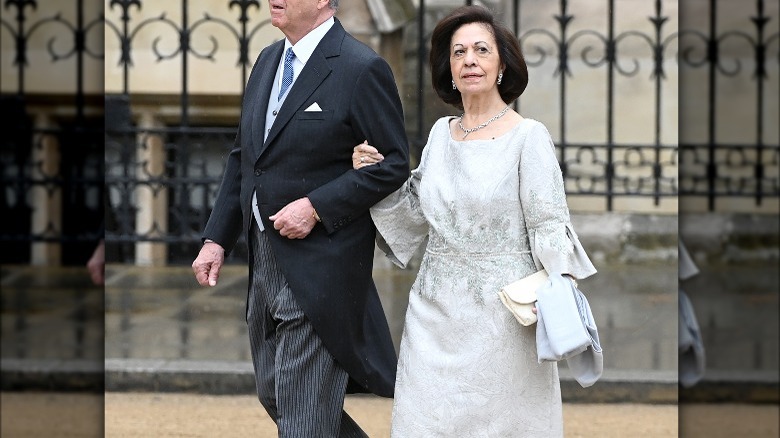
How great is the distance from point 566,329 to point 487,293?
0.30 meters

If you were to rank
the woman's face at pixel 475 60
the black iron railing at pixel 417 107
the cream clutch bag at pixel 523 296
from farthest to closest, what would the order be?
the black iron railing at pixel 417 107 → the woman's face at pixel 475 60 → the cream clutch bag at pixel 523 296

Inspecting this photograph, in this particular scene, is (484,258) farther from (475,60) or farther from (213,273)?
(213,273)

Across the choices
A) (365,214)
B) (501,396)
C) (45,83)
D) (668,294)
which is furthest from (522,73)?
(668,294)

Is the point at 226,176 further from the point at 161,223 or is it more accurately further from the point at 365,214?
the point at 161,223

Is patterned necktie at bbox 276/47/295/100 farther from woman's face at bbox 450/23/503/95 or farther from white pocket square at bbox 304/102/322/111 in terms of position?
woman's face at bbox 450/23/503/95

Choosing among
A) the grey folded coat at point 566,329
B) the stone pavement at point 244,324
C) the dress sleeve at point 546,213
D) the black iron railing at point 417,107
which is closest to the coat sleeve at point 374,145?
the dress sleeve at point 546,213

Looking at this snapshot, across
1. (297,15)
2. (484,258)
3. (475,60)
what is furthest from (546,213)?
(297,15)

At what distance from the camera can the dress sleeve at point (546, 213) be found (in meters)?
3.59

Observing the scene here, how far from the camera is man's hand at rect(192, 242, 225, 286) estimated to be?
158 inches

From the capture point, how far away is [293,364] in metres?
3.86

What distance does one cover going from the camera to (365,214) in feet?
12.9

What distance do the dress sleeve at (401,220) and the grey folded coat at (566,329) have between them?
0.52 metres

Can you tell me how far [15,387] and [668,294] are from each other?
22.3ft

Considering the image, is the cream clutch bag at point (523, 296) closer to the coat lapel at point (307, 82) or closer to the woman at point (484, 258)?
the woman at point (484, 258)
